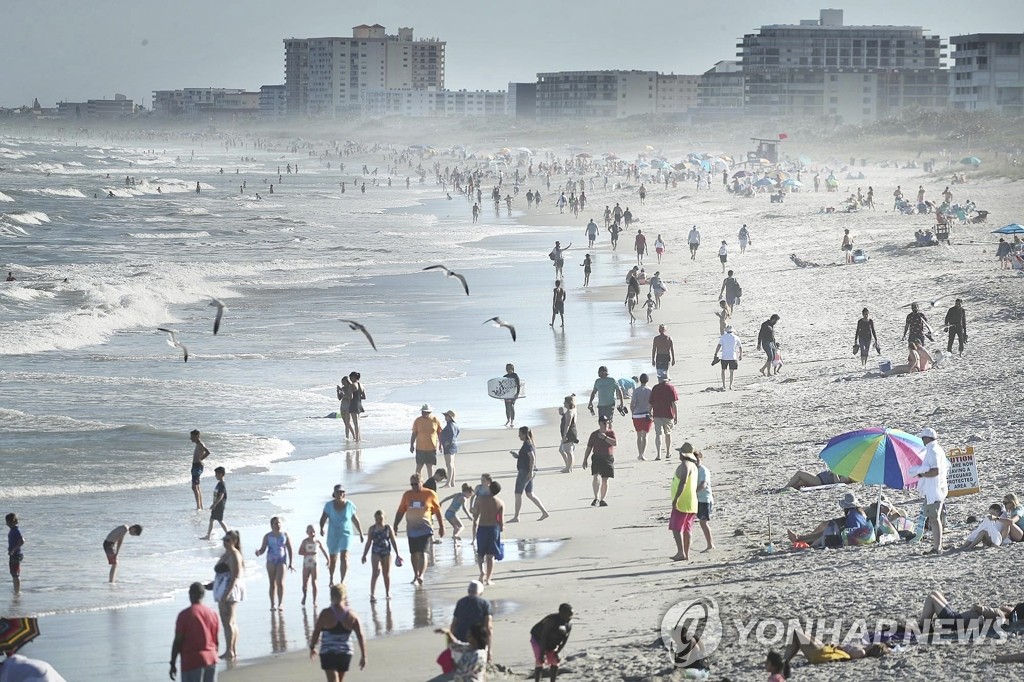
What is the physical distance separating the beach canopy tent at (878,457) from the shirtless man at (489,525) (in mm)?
2964

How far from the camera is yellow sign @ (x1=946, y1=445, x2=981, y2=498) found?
41.5 feet

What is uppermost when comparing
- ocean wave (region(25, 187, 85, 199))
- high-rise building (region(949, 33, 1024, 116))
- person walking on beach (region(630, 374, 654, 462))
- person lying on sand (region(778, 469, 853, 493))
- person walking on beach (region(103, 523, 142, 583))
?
high-rise building (region(949, 33, 1024, 116))

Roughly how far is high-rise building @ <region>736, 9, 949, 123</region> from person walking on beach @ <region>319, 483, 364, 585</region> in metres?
155

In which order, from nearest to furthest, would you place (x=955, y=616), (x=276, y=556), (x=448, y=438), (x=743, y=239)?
1. (x=955, y=616)
2. (x=276, y=556)
3. (x=448, y=438)
4. (x=743, y=239)

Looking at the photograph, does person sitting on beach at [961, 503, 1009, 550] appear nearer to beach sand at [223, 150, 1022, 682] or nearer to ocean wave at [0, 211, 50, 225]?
beach sand at [223, 150, 1022, 682]

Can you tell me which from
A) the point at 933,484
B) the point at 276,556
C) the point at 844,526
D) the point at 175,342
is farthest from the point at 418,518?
the point at 175,342

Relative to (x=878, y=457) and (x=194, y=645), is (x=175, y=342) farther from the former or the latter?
(x=194, y=645)

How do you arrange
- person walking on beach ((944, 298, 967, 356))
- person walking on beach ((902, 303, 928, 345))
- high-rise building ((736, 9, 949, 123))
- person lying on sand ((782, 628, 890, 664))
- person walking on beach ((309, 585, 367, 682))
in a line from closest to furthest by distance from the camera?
person lying on sand ((782, 628, 890, 664)) < person walking on beach ((309, 585, 367, 682)) < person walking on beach ((902, 303, 928, 345)) < person walking on beach ((944, 298, 967, 356)) < high-rise building ((736, 9, 949, 123))

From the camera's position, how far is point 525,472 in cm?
1462

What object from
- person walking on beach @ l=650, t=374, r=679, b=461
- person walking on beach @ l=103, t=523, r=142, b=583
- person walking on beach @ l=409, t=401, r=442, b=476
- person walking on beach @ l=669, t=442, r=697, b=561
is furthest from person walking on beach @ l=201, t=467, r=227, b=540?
person walking on beach @ l=650, t=374, r=679, b=461

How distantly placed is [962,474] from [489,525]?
4.42 meters

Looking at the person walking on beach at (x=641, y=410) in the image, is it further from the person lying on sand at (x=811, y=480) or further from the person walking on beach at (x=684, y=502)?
the person walking on beach at (x=684, y=502)

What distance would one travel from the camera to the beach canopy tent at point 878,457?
11742 mm

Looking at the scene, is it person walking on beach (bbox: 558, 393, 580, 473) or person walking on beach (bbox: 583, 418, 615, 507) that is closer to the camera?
person walking on beach (bbox: 583, 418, 615, 507)
